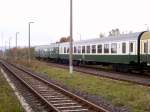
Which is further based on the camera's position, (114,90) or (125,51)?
(125,51)

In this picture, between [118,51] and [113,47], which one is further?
[113,47]

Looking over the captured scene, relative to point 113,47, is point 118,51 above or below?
below

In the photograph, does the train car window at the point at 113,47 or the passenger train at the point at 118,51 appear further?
the train car window at the point at 113,47

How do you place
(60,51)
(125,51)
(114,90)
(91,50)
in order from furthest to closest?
1. (60,51)
2. (91,50)
3. (125,51)
4. (114,90)

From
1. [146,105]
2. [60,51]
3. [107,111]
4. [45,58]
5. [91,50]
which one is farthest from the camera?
[45,58]

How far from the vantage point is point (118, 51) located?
35.3 meters

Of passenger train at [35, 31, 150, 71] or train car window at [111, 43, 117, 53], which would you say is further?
train car window at [111, 43, 117, 53]

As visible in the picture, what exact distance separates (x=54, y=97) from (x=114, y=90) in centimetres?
299

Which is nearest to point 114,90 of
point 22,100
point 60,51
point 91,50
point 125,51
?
point 22,100

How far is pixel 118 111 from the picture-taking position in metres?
14.1

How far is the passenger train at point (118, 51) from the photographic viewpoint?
1182 inches

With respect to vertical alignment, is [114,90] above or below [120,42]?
below

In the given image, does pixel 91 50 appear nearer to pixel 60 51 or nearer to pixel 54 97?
pixel 60 51

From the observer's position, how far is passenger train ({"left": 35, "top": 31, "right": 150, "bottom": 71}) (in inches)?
1182
